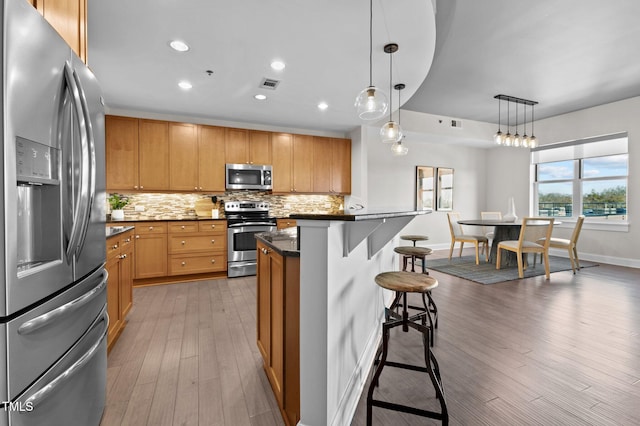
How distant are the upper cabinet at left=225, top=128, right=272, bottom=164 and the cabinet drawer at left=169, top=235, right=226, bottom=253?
137 centimetres

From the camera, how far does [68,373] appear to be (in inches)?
42.3

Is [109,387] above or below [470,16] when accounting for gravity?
below

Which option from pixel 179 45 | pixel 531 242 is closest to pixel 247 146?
pixel 179 45

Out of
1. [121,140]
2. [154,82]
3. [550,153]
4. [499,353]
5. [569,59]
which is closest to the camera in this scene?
[499,353]

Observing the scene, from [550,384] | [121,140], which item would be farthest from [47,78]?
[121,140]

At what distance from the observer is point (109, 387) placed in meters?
1.82

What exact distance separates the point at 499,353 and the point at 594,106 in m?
6.17

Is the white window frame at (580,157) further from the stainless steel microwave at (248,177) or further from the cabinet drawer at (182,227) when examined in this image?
the cabinet drawer at (182,227)

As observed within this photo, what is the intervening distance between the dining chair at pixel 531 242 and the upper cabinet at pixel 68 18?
5179mm

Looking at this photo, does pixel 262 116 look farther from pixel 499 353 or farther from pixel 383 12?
pixel 499 353

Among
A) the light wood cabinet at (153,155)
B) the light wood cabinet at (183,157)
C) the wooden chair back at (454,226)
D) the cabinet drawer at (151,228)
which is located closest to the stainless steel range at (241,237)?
the light wood cabinet at (183,157)

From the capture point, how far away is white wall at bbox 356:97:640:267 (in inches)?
210

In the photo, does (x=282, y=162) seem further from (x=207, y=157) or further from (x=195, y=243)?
(x=195, y=243)

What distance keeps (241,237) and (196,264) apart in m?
0.79
